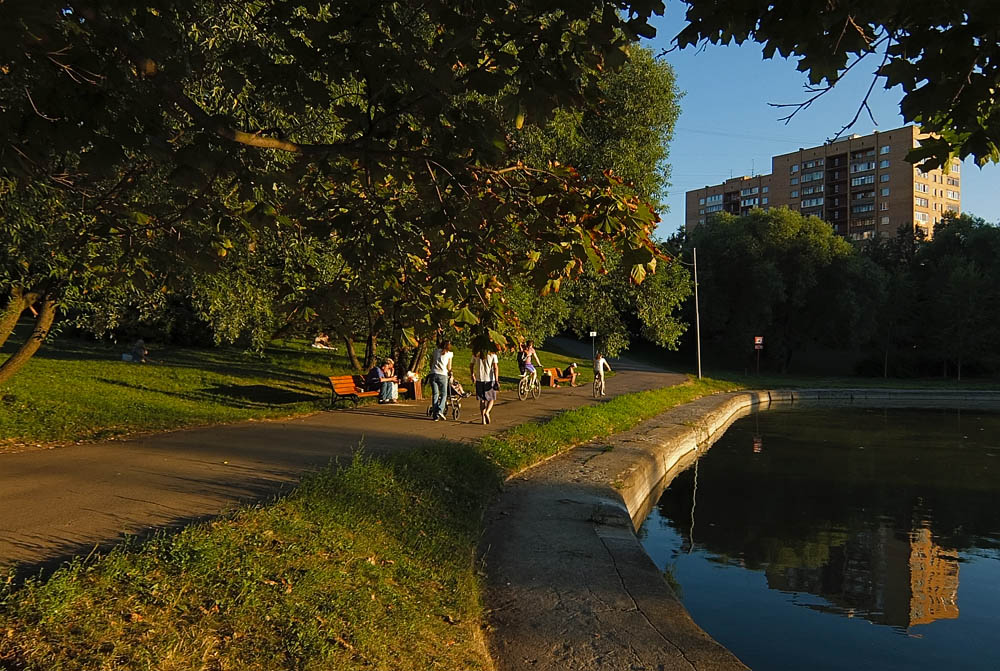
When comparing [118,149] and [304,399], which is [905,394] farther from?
[118,149]

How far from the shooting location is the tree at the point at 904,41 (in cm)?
342

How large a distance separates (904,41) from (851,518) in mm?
8850

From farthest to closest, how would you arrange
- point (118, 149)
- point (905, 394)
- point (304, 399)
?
point (905, 394) → point (304, 399) → point (118, 149)

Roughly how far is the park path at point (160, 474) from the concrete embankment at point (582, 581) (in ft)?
7.47

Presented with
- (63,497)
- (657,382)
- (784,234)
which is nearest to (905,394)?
(657,382)

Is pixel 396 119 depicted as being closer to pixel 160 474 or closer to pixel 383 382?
pixel 160 474

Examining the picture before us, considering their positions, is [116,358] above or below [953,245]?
below

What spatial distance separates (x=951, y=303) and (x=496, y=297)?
52616 millimetres

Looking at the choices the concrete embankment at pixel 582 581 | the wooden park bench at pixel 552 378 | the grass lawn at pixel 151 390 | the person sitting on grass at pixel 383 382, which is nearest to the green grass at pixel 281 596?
the concrete embankment at pixel 582 581

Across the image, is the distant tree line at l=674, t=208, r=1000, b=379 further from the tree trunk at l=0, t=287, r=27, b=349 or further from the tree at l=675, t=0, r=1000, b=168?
the tree at l=675, t=0, r=1000, b=168

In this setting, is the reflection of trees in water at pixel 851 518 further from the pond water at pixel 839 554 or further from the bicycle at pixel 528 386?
the bicycle at pixel 528 386

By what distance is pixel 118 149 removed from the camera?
14.0ft

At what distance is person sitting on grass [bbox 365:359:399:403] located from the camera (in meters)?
16.9

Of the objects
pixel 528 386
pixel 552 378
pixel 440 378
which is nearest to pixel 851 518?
pixel 440 378
